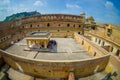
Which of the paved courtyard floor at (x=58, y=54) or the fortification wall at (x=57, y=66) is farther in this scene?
the paved courtyard floor at (x=58, y=54)

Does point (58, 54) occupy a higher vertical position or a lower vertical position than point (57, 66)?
lower

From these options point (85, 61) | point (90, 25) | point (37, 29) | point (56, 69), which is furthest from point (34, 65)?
point (90, 25)

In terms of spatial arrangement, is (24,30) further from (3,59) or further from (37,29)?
(3,59)

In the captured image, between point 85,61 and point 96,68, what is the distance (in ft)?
7.54

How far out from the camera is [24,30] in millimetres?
31625

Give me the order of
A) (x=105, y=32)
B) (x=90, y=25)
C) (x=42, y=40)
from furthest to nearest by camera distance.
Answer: (x=90, y=25)
(x=105, y=32)
(x=42, y=40)

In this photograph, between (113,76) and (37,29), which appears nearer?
(113,76)

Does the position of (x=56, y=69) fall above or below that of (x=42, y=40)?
below

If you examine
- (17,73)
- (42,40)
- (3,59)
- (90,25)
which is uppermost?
(90,25)

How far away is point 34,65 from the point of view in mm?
10578

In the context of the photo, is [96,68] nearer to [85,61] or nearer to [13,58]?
[85,61]

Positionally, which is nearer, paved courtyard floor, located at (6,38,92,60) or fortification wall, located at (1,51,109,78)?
fortification wall, located at (1,51,109,78)

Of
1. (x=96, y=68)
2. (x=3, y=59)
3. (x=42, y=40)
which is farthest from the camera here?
(x=42, y=40)

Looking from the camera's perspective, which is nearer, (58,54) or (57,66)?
(57,66)
